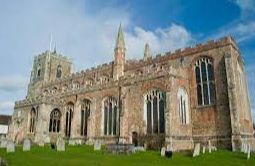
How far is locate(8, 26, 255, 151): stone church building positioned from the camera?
28.1m

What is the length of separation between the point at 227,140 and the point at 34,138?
2375 centimetres

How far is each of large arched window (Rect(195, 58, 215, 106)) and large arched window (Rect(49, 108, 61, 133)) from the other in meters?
19.9

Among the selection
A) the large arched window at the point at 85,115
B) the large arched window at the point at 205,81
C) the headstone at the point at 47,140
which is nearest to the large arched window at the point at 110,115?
the large arched window at the point at 85,115

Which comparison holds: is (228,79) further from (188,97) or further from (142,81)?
(142,81)

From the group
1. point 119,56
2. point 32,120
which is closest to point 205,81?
point 119,56

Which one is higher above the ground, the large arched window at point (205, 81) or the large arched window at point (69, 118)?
the large arched window at point (205, 81)

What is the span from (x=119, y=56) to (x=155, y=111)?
514 inches

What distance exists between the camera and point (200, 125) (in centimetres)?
2934

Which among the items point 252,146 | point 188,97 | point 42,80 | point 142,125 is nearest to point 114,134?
point 142,125

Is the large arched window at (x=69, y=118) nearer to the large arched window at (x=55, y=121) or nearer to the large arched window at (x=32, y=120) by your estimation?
the large arched window at (x=55, y=121)

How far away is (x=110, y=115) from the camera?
113ft

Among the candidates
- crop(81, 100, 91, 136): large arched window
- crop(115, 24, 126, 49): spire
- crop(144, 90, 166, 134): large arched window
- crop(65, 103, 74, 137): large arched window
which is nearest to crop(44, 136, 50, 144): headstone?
crop(65, 103, 74, 137): large arched window

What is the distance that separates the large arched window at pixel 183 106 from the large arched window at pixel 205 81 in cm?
144

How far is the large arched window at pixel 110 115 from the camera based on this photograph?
110ft
